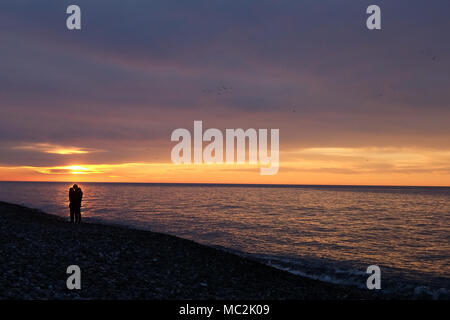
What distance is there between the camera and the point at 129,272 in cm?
1404

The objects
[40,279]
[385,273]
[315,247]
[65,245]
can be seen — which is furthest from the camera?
[315,247]

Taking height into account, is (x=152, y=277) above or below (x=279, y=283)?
above

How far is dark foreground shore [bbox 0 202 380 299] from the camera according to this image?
11.5 metres

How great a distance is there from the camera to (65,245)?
56.5ft

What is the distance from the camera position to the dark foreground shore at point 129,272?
11.5m
